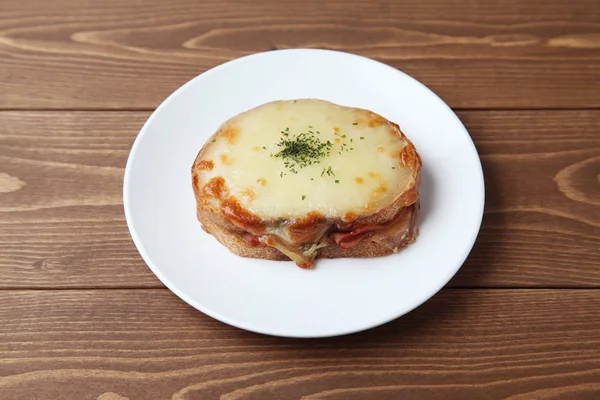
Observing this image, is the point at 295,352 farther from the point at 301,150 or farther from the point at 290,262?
the point at 301,150

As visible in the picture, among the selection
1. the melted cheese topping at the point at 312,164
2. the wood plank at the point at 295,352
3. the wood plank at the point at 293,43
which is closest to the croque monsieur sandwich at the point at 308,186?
the melted cheese topping at the point at 312,164

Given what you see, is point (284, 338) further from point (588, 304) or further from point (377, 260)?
point (588, 304)

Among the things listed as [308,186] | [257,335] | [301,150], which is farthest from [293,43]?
[257,335]

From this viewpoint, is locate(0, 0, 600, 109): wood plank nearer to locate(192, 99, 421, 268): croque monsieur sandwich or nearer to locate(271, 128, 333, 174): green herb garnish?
locate(192, 99, 421, 268): croque monsieur sandwich

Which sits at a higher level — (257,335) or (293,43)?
(293,43)

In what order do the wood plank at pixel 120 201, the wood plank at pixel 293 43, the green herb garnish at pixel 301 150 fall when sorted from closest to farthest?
the green herb garnish at pixel 301 150
the wood plank at pixel 120 201
the wood plank at pixel 293 43

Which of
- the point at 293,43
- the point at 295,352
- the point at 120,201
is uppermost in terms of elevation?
the point at 293,43

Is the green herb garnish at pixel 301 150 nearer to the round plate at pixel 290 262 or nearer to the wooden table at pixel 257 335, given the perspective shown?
the round plate at pixel 290 262

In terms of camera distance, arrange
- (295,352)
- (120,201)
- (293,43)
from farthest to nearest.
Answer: (293,43) → (120,201) → (295,352)
